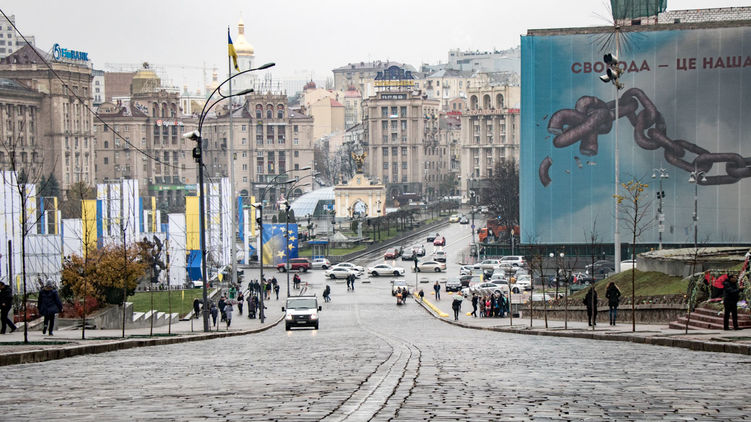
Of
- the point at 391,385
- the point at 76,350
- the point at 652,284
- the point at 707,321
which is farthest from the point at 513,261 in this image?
the point at 391,385

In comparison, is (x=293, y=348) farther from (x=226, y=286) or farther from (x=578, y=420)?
(x=226, y=286)

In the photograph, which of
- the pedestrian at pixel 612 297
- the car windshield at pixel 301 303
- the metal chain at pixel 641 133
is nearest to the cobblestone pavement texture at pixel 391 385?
the pedestrian at pixel 612 297

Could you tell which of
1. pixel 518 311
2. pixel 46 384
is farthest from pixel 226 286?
pixel 46 384

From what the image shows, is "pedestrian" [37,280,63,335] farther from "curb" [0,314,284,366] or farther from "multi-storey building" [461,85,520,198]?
"multi-storey building" [461,85,520,198]

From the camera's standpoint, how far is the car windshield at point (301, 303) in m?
35.8

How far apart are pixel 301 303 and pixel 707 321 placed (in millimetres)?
16758

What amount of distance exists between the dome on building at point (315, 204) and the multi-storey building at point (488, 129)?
1480 inches

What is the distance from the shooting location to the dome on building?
424ft

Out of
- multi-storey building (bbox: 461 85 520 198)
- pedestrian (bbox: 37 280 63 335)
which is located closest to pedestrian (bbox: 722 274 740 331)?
pedestrian (bbox: 37 280 63 335)

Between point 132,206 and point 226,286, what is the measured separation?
8997mm

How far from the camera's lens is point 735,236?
7700 cm

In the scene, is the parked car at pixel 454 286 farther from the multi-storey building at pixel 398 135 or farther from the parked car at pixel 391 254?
the multi-storey building at pixel 398 135

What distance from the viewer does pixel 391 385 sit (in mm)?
10828

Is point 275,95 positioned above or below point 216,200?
above
